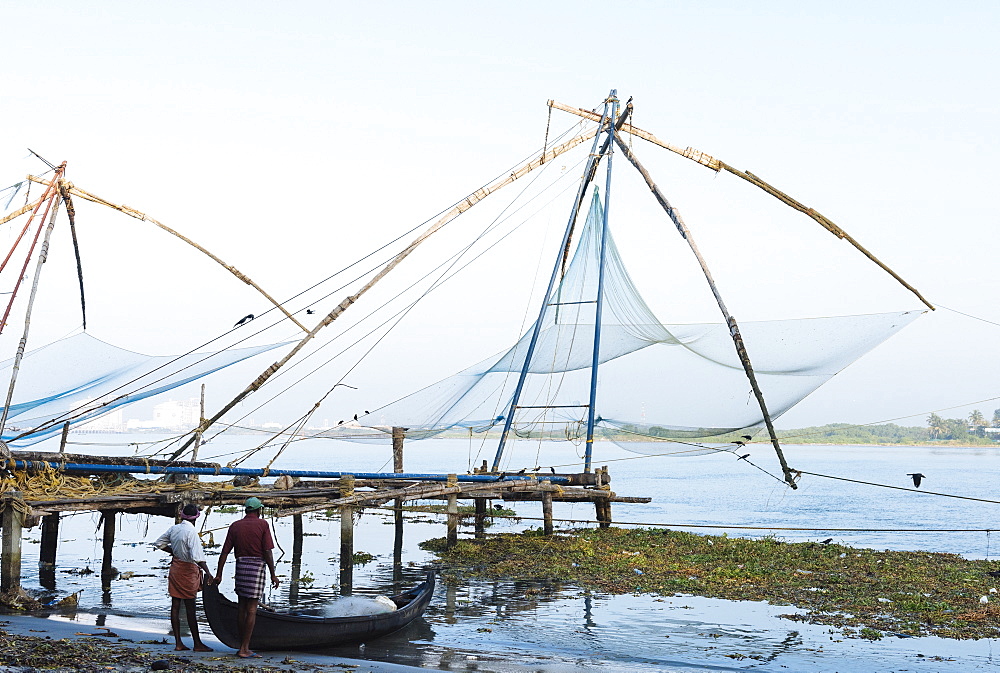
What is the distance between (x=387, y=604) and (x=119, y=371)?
6.91m

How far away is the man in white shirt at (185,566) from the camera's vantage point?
8086mm

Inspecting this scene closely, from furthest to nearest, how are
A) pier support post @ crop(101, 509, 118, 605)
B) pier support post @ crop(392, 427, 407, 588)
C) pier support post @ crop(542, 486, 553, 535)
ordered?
pier support post @ crop(542, 486, 553, 535) → pier support post @ crop(392, 427, 407, 588) → pier support post @ crop(101, 509, 118, 605)

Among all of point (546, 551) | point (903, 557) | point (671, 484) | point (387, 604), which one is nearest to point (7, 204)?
point (387, 604)

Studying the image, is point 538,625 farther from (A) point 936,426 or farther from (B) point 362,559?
(A) point 936,426

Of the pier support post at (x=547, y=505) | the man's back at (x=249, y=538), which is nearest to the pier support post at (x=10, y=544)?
the man's back at (x=249, y=538)

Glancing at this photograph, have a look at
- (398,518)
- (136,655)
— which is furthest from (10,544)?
(398,518)

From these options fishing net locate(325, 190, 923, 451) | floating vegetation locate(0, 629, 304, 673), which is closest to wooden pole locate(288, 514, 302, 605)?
fishing net locate(325, 190, 923, 451)

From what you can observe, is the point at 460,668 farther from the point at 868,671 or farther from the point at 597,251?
the point at 597,251

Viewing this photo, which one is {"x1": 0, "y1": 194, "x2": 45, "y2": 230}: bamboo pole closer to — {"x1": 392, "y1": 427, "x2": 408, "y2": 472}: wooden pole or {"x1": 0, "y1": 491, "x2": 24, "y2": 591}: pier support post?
{"x1": 0, "y1": 491, "x2": 24, "y2": 591}: pier support post

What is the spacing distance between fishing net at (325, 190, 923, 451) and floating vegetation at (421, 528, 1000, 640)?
1.99 meters

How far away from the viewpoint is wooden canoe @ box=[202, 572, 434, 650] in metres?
8.05

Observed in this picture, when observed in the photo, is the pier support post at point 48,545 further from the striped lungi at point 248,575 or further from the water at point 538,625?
the striped lungi at point 248,575

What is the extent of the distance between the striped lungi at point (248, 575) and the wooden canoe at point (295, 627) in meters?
0.24

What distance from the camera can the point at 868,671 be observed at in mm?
8992
